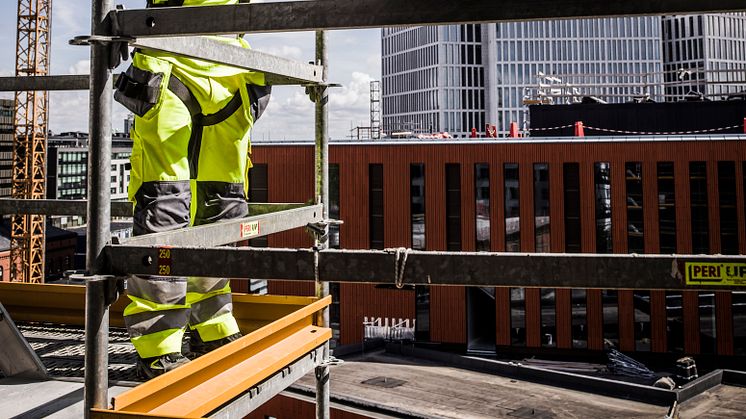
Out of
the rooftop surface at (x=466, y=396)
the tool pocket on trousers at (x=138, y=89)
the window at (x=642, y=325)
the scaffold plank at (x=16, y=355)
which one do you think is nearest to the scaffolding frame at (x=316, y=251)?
the tool pocket on trousers at (x=138, y=89)

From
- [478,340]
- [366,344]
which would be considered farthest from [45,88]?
[478,340]

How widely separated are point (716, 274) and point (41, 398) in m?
5.13

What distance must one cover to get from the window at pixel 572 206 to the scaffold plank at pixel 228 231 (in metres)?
33.4

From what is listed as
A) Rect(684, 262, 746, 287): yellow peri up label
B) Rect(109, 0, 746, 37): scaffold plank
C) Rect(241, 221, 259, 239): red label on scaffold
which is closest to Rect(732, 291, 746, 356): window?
Rect(241, 221, 259, 239): red label on scaffold

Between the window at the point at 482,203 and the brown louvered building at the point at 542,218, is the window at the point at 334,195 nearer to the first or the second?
the brown louvered building at the point at 542,218

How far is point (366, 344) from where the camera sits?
3428 centimetres

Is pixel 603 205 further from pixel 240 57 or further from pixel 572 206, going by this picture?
pixel 240 57

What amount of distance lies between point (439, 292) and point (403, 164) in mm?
7540

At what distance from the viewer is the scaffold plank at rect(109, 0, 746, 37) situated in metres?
3.97

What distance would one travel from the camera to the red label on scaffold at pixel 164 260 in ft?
14.2

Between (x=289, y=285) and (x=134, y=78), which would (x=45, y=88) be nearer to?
(x=134, y=78)

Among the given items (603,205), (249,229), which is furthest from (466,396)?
(249,229)

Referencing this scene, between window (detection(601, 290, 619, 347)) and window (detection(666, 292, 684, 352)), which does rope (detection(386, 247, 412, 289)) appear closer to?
window (detection(601, 290, 619, 347))

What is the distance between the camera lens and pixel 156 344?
5660 mm
